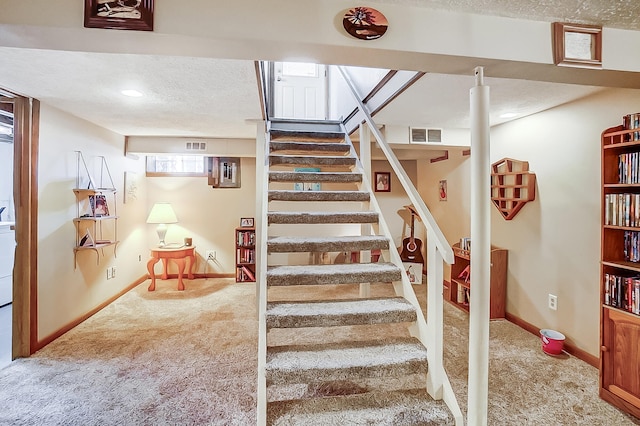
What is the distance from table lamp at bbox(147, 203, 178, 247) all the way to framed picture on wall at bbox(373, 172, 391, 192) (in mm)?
3210

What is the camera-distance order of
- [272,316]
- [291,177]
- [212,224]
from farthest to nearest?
1. [212,224]
2. [291,177]
3. [272,316]

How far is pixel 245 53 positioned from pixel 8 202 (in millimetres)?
4841

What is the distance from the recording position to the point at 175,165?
490 centimetres

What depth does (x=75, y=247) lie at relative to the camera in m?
3.07

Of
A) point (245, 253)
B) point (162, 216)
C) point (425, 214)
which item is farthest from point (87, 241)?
point (425, 214)

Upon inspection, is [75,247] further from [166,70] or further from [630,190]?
[630,190]

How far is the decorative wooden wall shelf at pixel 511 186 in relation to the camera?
9.57 feet

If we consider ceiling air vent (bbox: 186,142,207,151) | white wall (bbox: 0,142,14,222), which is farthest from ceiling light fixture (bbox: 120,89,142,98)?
white wall (bbox: 0,142,14,222)

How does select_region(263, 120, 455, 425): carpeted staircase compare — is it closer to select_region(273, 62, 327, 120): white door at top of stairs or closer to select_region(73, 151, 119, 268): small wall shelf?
select_region(73, 151, 119, 268): small wall shelf

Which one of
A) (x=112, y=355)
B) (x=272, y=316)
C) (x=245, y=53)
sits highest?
(x=245, y=53)

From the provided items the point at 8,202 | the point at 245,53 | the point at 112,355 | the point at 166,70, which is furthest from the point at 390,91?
the point at 8,202

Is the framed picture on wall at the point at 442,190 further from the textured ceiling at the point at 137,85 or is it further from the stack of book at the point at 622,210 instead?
the textured ceiling at the point at 137,85

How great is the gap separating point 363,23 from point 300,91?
4.07 metres

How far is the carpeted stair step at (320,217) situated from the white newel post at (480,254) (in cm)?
96
